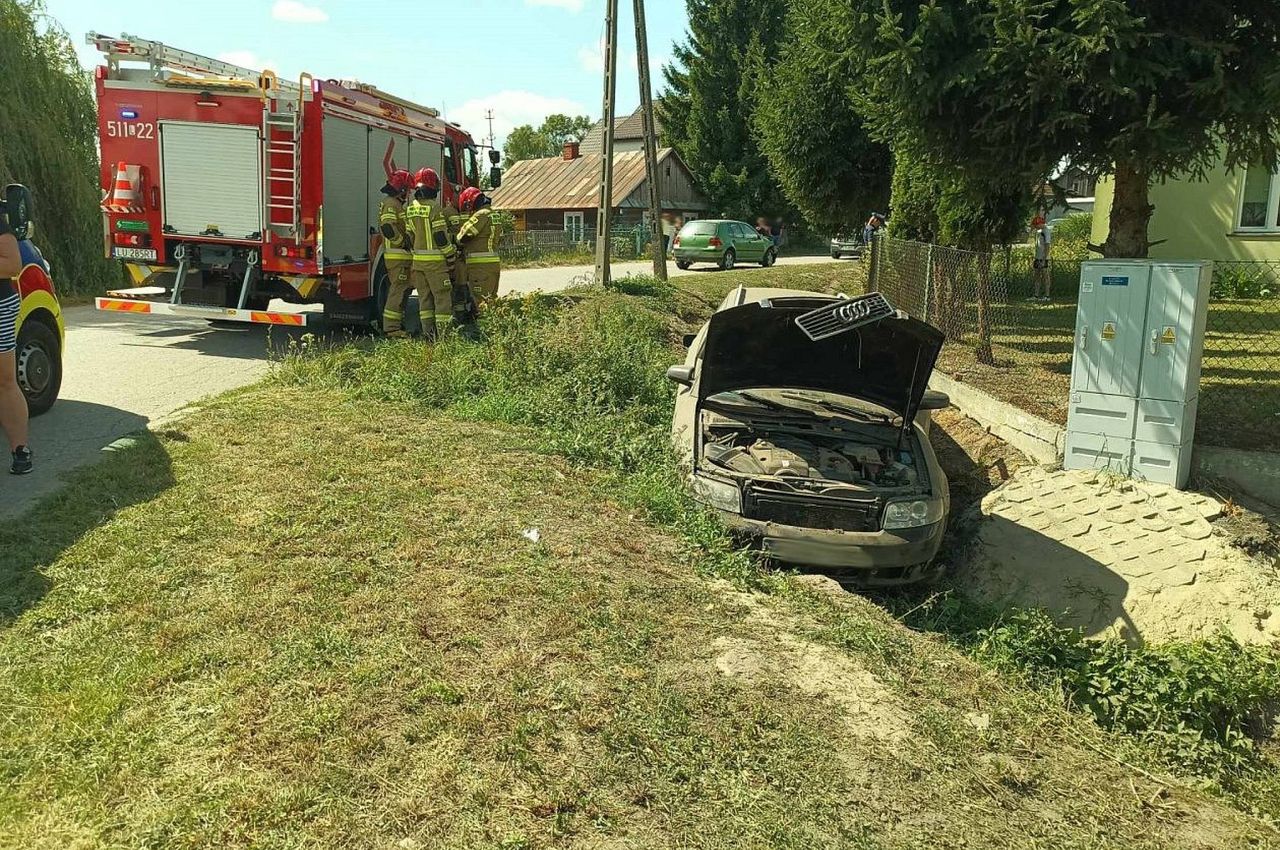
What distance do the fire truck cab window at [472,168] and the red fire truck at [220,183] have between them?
3752 millimetres

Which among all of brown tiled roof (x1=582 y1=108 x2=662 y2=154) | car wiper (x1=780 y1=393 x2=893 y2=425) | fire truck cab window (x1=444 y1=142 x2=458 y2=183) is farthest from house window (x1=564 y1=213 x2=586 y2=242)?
car wiper (x1=780 y1=393 x2=893 y2=425)

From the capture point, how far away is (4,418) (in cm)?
570

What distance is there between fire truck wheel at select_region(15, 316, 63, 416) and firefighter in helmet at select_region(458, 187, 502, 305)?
14.3 feet

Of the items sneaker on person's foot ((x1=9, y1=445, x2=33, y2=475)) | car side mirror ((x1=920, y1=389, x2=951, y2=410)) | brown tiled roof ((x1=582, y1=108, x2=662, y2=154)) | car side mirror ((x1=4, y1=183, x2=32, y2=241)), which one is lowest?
sneaker on person's foot ((x1=9, y1=445, x2=33, y2=475))

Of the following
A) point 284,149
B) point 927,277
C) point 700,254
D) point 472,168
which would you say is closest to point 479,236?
point 284,149

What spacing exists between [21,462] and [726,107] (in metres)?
43.2

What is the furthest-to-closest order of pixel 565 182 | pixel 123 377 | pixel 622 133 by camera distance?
1. pixel 622 133
2. pixel 565 182
3. pixel 123 377

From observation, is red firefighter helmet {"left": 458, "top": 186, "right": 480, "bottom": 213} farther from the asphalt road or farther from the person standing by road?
the person standing by road

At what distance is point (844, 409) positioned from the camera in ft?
21.9

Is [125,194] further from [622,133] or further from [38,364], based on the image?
[622,133]

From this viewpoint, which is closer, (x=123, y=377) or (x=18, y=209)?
(x=18, y=209)

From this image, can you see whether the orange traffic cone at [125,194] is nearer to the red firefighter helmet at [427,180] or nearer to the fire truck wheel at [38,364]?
the red firefighter helmet at [427,180]

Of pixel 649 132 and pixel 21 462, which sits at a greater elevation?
pixel 649 132

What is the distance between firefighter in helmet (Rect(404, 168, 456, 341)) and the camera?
10.0 meters
